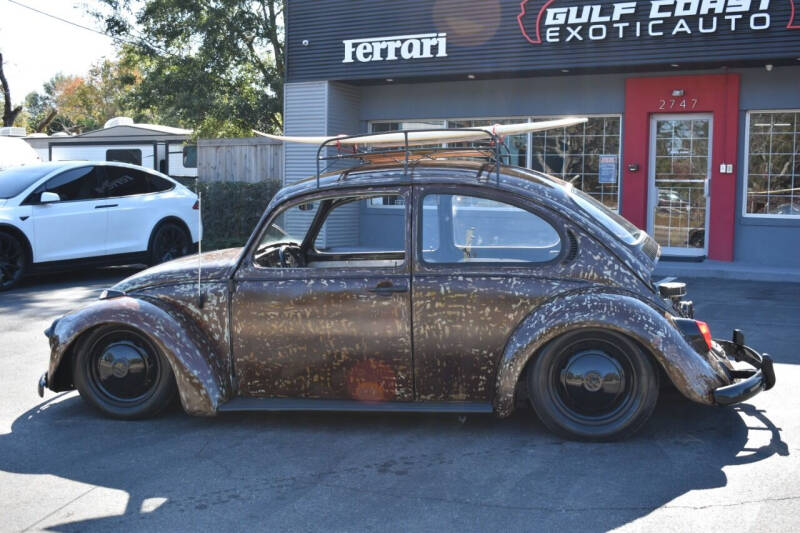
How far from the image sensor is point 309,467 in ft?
15.3

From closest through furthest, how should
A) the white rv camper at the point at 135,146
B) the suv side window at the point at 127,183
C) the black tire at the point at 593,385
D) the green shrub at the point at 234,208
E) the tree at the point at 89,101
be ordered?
the black tire at the point at 593,385, the suv side window at the point at 127,183, the green shrub at the point at 234,208, the white rv camper at the point at 135,146, the tree at the point at 89,101

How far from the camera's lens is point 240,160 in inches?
730

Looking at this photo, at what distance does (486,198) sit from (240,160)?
13957 mm

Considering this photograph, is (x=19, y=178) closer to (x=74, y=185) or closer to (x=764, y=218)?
(x=74, y=185)

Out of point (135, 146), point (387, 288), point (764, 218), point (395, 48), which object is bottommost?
point (387, 288)

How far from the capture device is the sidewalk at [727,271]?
1258 cm

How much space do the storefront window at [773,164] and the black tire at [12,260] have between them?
10.9 m

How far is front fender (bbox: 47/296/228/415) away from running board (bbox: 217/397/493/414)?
0.47ft

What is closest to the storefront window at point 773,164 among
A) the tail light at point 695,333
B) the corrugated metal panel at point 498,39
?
the corrugated metal panel at point 498,39

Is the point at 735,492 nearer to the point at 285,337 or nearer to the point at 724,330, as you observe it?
the point at 285,337

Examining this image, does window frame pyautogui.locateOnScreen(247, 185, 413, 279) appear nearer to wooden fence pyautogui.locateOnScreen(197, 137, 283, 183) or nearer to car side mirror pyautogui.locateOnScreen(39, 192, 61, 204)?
car side mirror pyautogui.locateOnScreen(39, 192, 61, 204)

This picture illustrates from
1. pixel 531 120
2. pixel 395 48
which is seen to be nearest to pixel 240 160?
pixel 395 48

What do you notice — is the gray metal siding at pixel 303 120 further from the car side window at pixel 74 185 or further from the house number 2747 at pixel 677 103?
the house number 2747 at pixel 677 103

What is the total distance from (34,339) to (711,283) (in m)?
8.82
